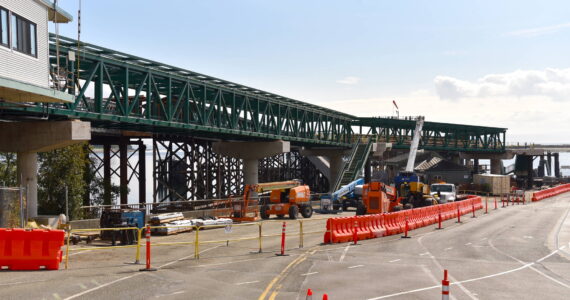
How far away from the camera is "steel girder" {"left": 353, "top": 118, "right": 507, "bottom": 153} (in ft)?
285

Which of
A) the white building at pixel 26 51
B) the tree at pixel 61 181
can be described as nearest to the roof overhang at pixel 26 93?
the white building at pixel 26 51

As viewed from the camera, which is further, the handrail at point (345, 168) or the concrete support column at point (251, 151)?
the handrail at point (345, 168)

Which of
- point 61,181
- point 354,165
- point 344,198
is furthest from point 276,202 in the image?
point 354,165

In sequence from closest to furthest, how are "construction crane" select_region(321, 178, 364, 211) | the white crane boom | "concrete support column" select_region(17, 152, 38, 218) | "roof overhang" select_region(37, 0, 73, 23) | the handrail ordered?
"roof overhang" select_region(37, 0, 73, 23), "concrete support column" select_region(17, 152, 38, 218), "construction crane" select_region(321, 178, 364, 211), the white crane boom, the handrail

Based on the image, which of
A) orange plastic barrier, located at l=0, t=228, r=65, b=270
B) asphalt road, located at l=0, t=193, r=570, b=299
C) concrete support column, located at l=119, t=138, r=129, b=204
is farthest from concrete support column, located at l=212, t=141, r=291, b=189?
orange plastic barrier, located at l=0, t=228, r=65, b=270

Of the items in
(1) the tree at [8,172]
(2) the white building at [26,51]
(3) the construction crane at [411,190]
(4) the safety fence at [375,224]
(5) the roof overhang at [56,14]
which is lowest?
(4) the safety fence at [375,224]

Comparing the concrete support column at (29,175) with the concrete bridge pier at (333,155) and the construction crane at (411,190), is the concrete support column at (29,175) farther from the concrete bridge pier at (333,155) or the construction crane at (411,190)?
the concrete bridge pier at (333,155)

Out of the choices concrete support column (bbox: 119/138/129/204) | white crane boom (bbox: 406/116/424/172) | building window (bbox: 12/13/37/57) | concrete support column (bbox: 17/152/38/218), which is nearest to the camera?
building window (bbox: 12/13/37/57)

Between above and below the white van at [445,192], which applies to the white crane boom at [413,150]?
above

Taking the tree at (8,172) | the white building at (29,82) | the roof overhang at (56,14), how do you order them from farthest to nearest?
the tree at (8,172) → the roof overhang at (56,14) → the white building at (29,82)

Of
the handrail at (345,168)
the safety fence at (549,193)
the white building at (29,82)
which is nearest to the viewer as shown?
the white building at (29,82)

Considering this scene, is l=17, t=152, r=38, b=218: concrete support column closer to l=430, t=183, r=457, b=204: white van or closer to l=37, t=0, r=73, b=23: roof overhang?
l=37, t=0, r=73, b=23: roof overhang

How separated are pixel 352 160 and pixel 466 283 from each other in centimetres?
5447

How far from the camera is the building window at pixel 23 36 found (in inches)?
865
